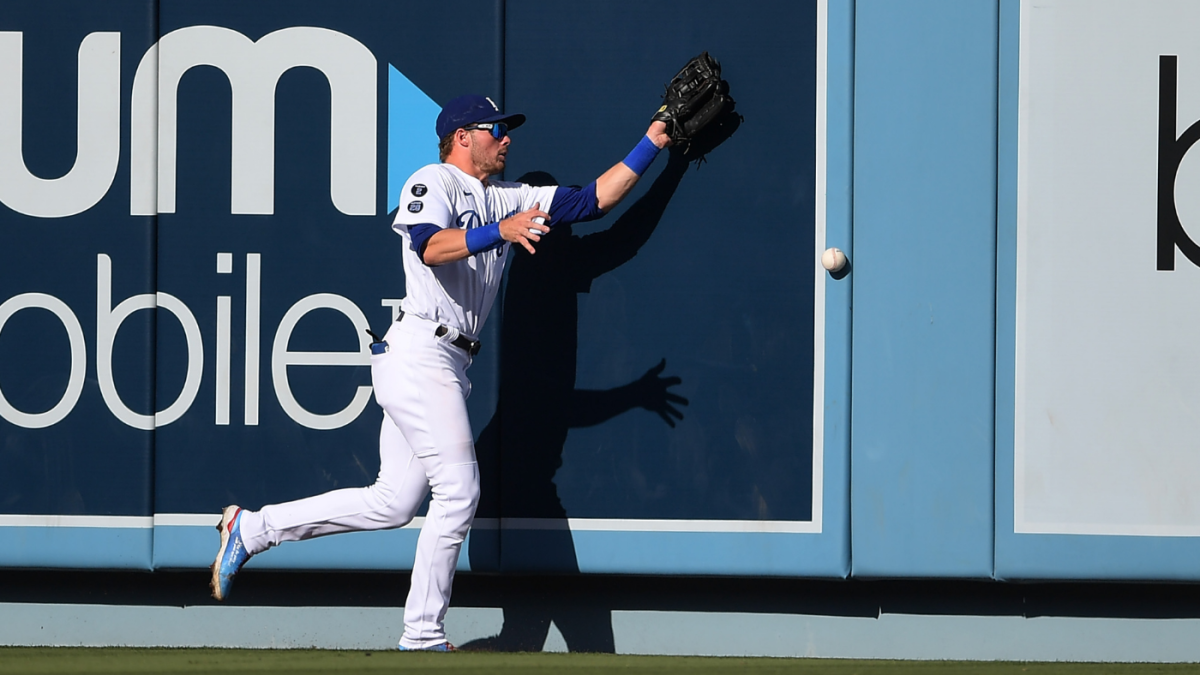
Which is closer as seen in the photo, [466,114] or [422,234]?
[422,234]

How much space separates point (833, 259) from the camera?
3.35 meters

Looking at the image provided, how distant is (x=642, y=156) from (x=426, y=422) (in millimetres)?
1080

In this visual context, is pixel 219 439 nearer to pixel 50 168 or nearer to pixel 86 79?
pixel 50 168

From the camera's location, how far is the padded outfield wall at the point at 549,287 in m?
3.40

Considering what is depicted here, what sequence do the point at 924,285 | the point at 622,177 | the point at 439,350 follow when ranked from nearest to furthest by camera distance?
the point at 439,350, the point at 622,177, the point at 924,285

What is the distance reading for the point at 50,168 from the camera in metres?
3.46

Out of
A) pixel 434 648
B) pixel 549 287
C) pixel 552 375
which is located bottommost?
pixel 434 648

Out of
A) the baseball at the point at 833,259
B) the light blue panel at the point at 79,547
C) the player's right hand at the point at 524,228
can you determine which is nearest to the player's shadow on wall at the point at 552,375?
the baseball at the point at 833,259

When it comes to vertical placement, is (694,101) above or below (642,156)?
above

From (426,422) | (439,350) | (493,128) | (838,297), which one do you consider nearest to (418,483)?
(426,422)

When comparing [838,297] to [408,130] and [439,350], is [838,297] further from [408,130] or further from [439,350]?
[408,130]

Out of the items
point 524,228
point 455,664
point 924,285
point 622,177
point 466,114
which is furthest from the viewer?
point 924,285

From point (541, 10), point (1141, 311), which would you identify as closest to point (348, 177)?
point (541, 10)

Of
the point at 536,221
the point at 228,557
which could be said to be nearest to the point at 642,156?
the point at 536,221
